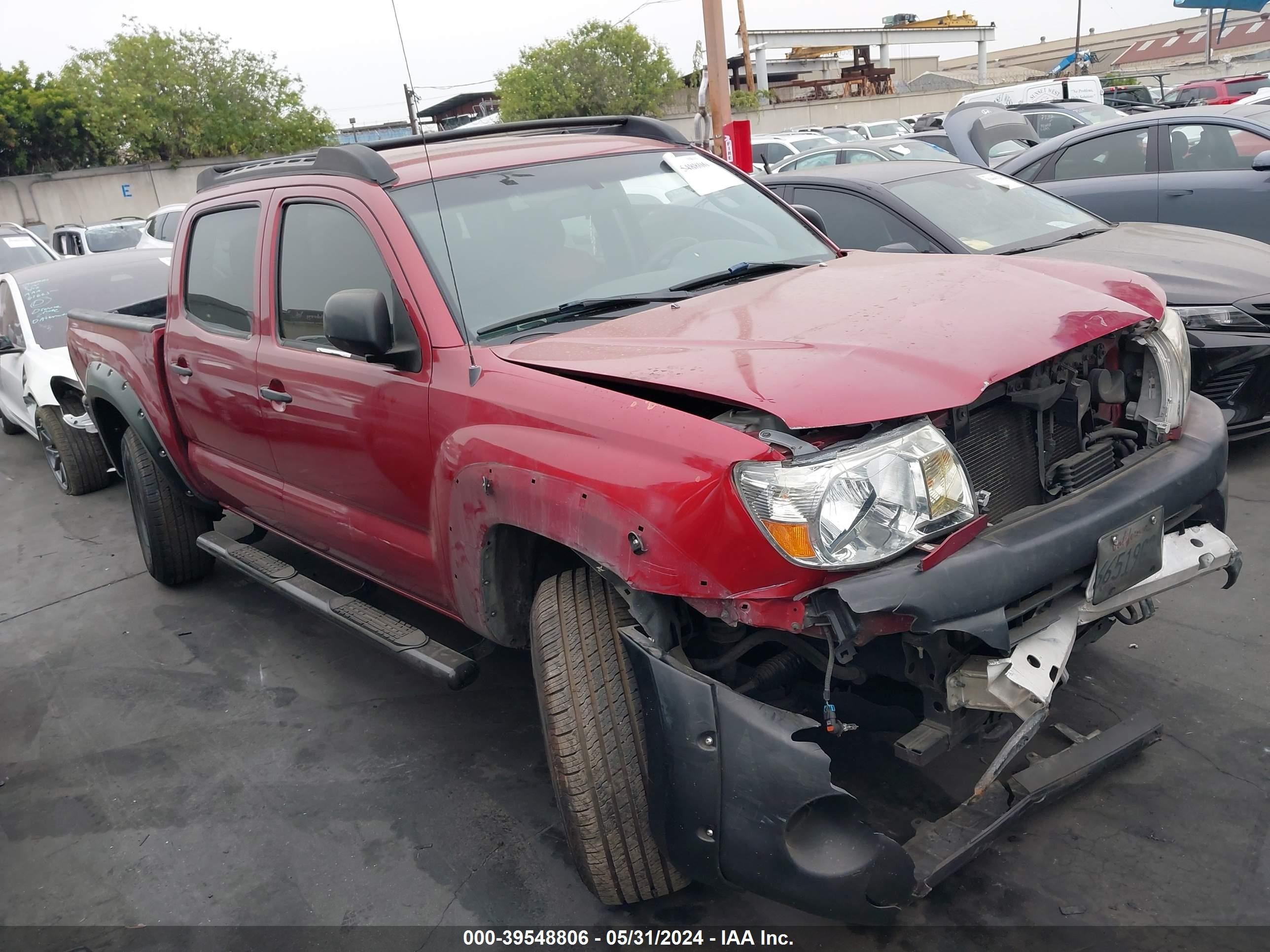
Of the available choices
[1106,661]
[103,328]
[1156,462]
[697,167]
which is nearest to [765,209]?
[697,167]

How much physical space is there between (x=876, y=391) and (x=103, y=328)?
4.34 m

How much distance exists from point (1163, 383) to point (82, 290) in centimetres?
725

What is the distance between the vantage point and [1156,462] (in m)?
2.67

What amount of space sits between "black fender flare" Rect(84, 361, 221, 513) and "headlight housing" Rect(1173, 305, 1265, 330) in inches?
183

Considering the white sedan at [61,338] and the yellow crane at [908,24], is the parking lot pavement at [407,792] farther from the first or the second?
the yellow crane at [908,24]

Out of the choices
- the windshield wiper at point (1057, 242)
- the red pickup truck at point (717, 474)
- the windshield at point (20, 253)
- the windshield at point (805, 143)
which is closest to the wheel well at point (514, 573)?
the red pickup truck at point (717, 474)

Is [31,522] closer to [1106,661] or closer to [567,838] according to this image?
[567,838]

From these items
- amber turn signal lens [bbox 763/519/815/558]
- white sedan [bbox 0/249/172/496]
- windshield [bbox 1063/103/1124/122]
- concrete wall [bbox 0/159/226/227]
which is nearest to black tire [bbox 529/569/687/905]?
amber turn signal lens [bbox 763/519/815/558]

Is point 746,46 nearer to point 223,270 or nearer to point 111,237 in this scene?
point 111,237

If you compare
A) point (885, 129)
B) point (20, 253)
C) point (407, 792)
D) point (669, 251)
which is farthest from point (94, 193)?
point (407, 792)

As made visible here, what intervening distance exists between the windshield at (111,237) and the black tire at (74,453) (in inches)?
429

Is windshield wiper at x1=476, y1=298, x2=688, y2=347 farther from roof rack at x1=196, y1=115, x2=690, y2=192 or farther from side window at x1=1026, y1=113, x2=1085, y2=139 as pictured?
side window at x1=1026, y1=113, x2=1085, y2=139

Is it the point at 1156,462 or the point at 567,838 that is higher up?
the point at 1156,462

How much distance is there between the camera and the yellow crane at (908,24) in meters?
49.7
